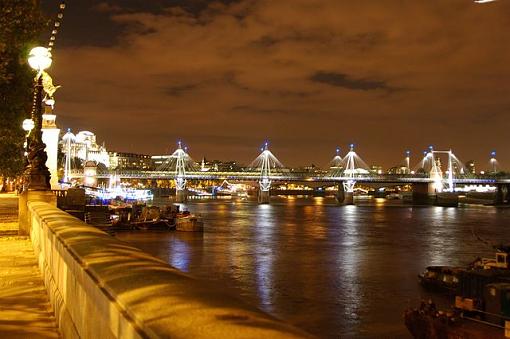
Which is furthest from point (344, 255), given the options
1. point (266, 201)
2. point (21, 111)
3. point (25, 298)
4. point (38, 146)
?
point (266, 201)

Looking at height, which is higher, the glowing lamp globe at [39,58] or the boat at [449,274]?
the glowing lamp globe at [39,58]

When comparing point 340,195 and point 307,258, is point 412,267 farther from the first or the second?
point 340,195

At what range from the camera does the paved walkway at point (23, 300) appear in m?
6.51

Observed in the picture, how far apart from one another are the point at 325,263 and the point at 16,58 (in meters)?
21.9

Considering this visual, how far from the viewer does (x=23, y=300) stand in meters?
8.09

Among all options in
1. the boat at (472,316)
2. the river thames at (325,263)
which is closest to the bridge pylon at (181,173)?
the river thames at (325,263)

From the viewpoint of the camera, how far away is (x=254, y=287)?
27469 millimetres

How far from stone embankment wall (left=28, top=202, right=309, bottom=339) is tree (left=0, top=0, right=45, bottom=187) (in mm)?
11005

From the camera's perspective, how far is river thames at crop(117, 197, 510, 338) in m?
22.1

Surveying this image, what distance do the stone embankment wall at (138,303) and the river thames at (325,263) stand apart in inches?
260

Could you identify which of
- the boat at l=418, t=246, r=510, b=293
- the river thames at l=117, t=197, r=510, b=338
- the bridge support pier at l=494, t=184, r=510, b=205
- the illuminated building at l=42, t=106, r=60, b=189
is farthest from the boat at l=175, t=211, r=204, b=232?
the bridge support pier at l=494, t=184, r=510, b=205

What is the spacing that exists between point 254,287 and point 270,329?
25.1m

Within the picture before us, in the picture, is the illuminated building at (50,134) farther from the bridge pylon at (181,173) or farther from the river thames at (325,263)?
the bridge pylon at (181,173)

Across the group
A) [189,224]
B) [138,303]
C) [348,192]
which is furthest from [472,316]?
[348,192]
